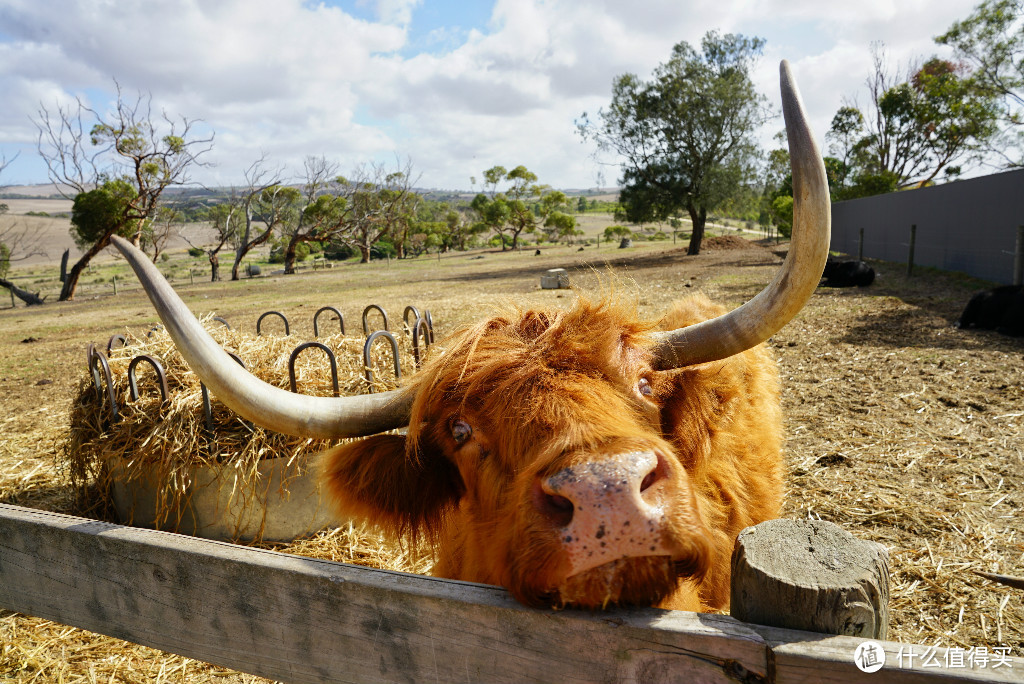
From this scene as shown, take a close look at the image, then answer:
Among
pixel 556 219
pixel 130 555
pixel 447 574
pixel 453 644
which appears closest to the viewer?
pixel 453 644

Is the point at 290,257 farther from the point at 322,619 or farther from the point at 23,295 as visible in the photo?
the point at 322,619

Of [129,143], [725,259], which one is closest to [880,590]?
[725,259]

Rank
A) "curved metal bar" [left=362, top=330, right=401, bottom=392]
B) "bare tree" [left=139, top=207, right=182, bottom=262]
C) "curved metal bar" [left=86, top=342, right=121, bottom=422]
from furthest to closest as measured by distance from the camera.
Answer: "bare tree" [left=139, top=207, right=182, bottom=262] → "curved metal bar" [left=362, top=330, right=401, bottom=392] → "curved metal bar" [left=86, top=342, right=121, bottom=422]

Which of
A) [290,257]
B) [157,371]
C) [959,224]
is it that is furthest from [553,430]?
[290,257]

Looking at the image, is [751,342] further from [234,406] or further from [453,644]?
[234,406]

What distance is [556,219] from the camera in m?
58.1

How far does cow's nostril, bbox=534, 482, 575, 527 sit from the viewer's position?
1.41 m

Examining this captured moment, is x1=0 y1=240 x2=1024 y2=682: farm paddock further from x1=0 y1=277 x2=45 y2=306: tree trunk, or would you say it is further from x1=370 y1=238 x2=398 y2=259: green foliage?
x1=370 y1=238 x2=398 y2=259: green foliage

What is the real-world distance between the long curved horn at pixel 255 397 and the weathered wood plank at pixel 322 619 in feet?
1.54

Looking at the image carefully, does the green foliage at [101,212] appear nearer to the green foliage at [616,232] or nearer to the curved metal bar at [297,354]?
the curved metal bar at [297,354]

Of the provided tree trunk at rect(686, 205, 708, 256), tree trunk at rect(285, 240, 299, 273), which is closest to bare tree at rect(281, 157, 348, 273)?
tree trunk at rect(285, 240, 299, 273)

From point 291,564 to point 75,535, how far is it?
29.2 inches

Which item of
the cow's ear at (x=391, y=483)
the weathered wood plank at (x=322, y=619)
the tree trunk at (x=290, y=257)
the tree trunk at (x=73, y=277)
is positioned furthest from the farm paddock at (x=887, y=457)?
the tree trunk at (x=290, y=257)

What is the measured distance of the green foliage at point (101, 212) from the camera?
24781mm
